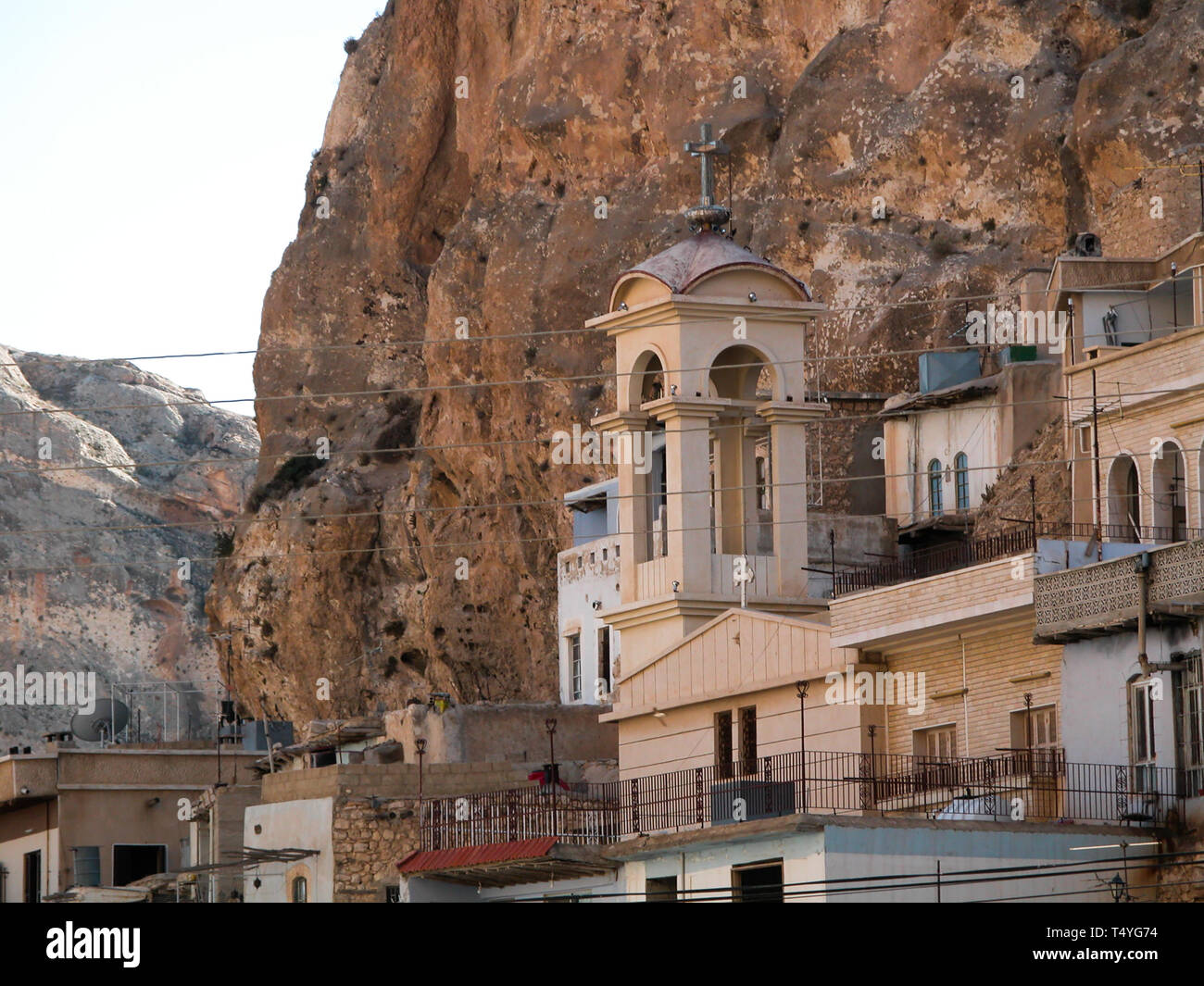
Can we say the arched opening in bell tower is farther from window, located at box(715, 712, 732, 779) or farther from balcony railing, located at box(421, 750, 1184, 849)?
balcony railing, located at box(421, 750, 1184, 849)

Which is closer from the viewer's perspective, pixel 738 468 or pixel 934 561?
pixel 934 561

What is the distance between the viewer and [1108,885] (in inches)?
1312

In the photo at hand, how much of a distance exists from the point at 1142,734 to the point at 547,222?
4721 centimetres

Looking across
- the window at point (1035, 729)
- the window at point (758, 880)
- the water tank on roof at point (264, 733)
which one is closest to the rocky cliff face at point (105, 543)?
the water tank on roof at point (264, 733)

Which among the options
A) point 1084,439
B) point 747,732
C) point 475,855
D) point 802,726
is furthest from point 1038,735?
point 475,855

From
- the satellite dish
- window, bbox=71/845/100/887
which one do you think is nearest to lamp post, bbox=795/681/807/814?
window, bbox=71/845/100/887

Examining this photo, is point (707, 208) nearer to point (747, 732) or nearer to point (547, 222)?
point (747, 732)

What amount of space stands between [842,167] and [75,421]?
225 feet

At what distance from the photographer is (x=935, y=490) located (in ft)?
178

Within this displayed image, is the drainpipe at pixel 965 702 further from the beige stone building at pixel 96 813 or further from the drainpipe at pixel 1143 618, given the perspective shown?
the beige stone building at pixel 96 813

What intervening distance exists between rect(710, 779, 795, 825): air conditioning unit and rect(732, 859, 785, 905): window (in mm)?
1369
